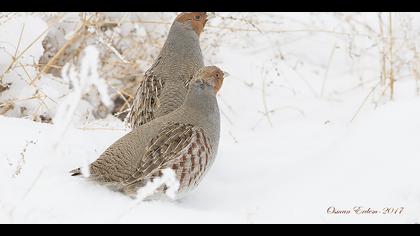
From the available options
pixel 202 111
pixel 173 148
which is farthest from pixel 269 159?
pixel 173 148

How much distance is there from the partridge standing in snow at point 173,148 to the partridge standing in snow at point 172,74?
0.37 meters

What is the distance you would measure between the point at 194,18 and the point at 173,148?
119cm

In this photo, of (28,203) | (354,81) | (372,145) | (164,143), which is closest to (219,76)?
(164,143)

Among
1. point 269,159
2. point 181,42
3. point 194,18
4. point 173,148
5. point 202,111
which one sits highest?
point 194,18

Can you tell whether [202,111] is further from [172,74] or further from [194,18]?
[194,18]

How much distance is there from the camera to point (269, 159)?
14.7 feet

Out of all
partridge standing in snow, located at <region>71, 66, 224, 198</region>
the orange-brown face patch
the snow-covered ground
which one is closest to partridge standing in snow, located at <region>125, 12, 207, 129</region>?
the orange-brown face patch

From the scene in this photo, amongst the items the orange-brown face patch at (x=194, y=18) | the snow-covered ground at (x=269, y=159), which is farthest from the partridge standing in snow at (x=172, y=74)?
the snow-covered ground at (x=269, y=159)

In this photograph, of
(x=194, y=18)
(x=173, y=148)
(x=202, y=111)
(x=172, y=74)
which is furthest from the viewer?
(x=194, y=18)

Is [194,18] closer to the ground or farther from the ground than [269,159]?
farther from the ground

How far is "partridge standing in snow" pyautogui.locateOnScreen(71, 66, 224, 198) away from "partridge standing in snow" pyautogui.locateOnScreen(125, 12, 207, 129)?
37cm

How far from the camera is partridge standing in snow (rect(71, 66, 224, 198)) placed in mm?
3365

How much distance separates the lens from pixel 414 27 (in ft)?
20.4

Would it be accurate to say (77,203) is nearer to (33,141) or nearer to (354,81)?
(33,141)
